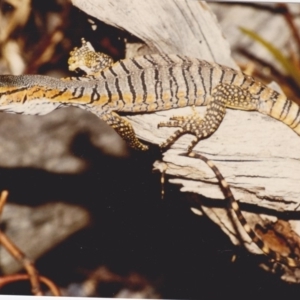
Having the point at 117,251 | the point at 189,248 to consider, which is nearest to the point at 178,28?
the point at 189,248

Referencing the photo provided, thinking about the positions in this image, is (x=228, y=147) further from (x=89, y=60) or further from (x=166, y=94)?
(x=89, y=60)

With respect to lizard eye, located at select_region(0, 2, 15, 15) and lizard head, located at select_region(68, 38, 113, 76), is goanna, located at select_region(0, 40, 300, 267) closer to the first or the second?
lizard head, located at select_region(68, 38, 113, 76)

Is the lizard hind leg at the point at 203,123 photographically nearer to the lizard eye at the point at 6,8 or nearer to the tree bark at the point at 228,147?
the tree bark at the point at 228,147

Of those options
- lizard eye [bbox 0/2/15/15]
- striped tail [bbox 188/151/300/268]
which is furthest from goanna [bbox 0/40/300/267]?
lizard eye [bbox 0/2/15/15]

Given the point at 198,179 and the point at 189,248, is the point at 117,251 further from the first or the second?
the point at 198,179

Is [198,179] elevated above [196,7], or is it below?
below

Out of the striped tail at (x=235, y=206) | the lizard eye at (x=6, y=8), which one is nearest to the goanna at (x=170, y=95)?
the striped tail at (x=235, y=206)

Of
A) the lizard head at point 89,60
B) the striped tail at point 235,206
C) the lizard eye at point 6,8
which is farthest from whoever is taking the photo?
the lizard eye at point 6,8
